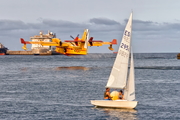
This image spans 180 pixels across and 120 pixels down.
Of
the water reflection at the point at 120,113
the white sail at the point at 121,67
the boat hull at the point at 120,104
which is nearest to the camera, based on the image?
the water reflection at the point at 120,113

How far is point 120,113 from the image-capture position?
1262 inches

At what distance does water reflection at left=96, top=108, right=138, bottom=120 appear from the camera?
30.9 m

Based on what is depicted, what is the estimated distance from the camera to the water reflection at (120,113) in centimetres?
3088

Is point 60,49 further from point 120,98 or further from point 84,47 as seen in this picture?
point 120,98

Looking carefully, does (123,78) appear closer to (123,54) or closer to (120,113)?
(123,54)

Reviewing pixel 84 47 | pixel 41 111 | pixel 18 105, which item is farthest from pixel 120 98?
pixel 84 47

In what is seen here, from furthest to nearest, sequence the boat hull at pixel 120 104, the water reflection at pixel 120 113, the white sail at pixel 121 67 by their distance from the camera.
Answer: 1. the white sail at pixel 121 67
2. the boat hull at pixel 120 104
3. the water reflection at pixel 120 113

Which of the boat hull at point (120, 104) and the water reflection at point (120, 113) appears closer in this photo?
the water reflection at point (120, 113)

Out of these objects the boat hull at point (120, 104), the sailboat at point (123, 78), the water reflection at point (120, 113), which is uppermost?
the sailboat at point (123, 78)

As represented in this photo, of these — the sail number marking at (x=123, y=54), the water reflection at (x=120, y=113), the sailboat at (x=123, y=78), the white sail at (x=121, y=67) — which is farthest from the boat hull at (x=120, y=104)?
the sail number marking at (x=123, y=54)

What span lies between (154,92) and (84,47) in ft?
294

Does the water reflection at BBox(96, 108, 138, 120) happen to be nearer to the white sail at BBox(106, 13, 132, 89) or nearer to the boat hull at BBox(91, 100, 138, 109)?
the boat hull at BBox(91, 100, 138, 109)

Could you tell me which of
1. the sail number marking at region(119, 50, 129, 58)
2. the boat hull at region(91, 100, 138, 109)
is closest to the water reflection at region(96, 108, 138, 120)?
the boat hull at region(91, 100, 138, 109)

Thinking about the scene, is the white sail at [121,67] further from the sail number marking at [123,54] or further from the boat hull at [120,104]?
the boat hull at [120,104]
